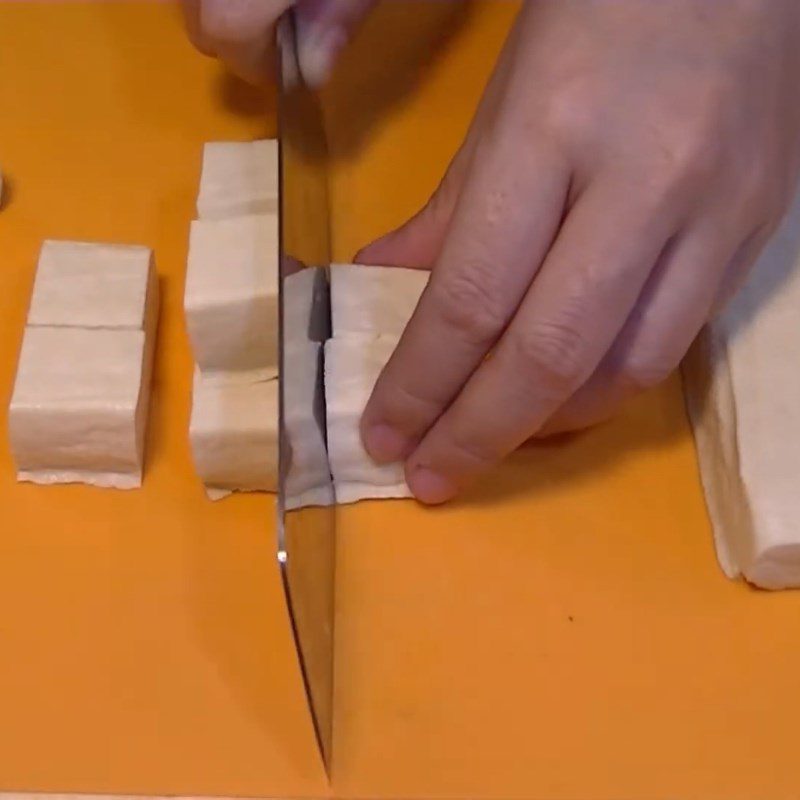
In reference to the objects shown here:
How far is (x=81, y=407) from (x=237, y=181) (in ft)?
0.94

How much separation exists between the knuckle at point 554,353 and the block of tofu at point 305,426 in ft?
0.60

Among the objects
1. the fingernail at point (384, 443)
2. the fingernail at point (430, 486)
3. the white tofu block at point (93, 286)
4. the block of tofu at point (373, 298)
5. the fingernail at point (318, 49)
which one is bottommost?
the fingernail at point (430, 486)

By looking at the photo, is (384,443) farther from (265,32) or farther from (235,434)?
(265,32)

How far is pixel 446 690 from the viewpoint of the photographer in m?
1.04

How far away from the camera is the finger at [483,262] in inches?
37.4

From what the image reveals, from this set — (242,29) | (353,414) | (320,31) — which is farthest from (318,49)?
(353,414)

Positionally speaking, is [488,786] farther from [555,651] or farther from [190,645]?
[190,645]

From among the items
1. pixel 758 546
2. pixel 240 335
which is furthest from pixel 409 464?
pixel 758 546

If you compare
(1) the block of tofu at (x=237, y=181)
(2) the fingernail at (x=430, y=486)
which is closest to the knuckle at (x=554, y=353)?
(2) the fingernail at (x=430, y=486)

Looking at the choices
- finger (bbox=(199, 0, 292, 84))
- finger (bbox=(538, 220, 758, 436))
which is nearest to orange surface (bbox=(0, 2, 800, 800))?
finger (bbox=(538, 220, 758, 436))

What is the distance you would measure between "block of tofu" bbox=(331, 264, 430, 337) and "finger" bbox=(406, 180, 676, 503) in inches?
5.7

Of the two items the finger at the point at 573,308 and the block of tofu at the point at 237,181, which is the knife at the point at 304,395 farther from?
the finger at the point at 573,308

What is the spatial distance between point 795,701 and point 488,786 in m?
0.27

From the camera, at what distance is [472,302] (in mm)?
971
